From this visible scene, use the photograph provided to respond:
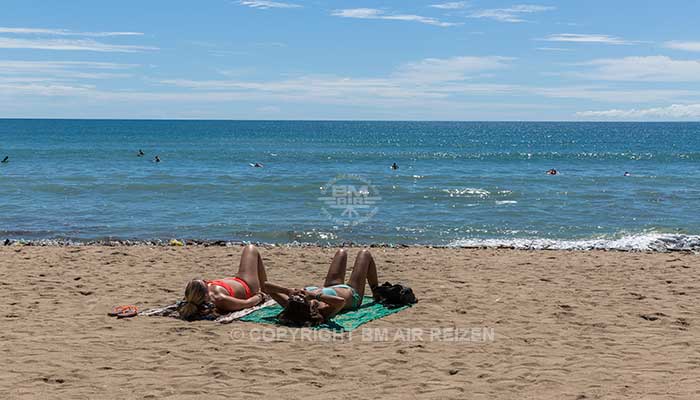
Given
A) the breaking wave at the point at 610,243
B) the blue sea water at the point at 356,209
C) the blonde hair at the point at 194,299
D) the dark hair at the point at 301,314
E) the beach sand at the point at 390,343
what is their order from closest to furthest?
A: the beach sand at the point at 390,343, the dark hair at the point at 301,314, the blonde hair at the point at 194,299, the breaking wave at the point at 610,243, the blue sea water at the point at 356,209

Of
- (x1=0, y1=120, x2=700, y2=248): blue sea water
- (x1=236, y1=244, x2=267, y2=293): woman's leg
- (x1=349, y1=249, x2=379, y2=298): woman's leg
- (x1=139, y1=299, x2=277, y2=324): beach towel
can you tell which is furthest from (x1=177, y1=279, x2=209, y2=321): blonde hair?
(x1=0, y1=120, x2=700, y2=248): blue sea water

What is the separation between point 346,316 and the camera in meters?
7.39

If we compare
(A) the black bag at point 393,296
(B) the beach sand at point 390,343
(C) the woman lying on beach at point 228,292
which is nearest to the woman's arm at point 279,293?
(B) the beach sand at point 390,343

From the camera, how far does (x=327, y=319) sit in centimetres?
718

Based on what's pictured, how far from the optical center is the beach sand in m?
5.21

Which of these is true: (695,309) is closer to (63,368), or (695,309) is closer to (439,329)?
(439,329)

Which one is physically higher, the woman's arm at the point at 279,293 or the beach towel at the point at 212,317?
the woman's arm at the point at 279,293

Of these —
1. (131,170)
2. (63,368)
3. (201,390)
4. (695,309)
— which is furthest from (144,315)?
(131,170)

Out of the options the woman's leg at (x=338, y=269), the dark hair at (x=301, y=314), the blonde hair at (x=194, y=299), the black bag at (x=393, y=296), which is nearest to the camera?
the dark hair at (x=301, y=314)

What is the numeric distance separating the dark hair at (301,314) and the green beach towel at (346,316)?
0.09 metres

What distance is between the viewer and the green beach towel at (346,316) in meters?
7.06

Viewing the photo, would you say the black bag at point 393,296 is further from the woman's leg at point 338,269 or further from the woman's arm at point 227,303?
the woman's arm at point 227,303

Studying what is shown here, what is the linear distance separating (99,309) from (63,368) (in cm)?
227

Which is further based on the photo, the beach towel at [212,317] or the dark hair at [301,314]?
the beach towel at [212,317]
